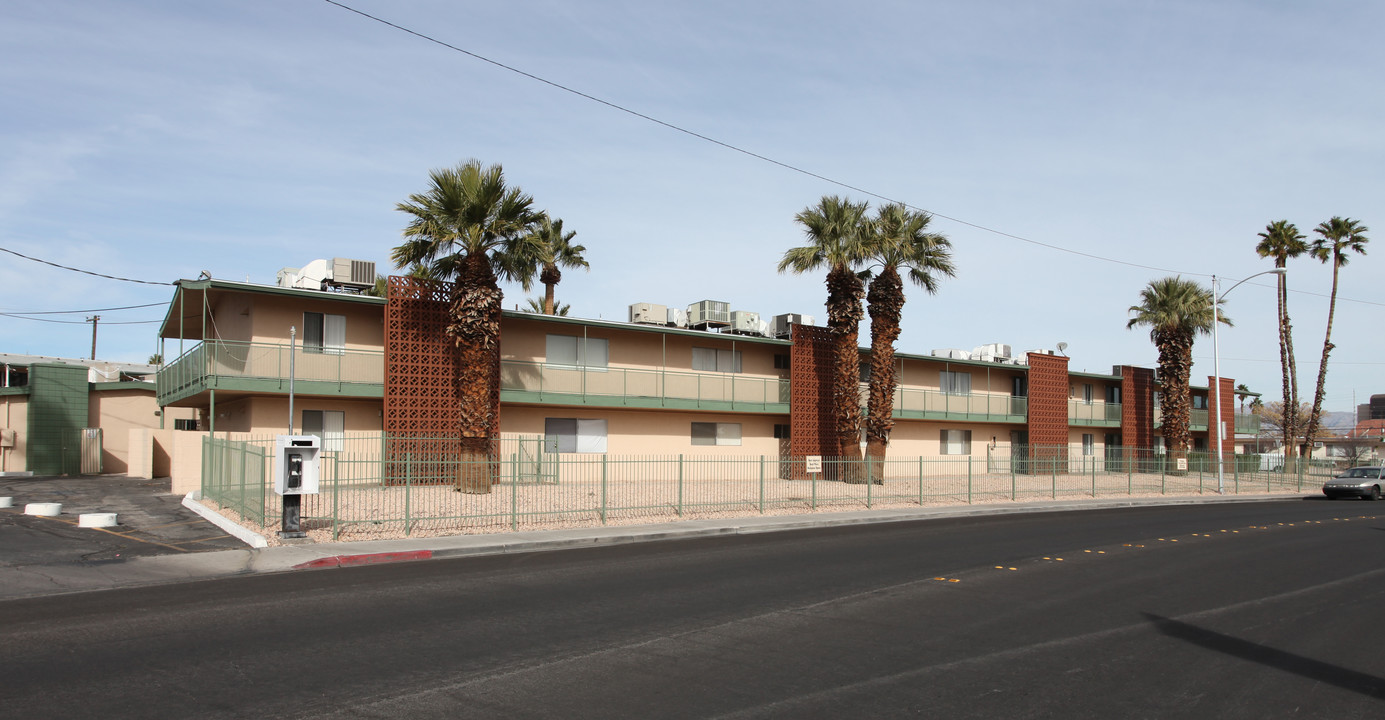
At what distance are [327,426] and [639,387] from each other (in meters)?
9.83

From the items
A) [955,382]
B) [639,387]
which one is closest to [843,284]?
[639,387]

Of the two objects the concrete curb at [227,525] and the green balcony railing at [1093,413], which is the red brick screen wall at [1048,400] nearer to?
the green balcony railing at [1093,413]

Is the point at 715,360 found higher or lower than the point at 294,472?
higher

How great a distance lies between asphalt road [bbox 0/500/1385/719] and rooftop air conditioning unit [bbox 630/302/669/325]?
18.3 metres

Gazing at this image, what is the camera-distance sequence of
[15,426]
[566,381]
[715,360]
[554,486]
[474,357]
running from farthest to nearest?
[15,426]
[715,360]
[566,381]
[554,486]
[474,357]

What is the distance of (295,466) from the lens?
632 inches

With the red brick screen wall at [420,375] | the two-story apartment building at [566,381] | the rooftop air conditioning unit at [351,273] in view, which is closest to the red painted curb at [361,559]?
the two-story apartment building at [566,381]

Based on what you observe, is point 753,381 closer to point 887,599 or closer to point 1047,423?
point 1047,423

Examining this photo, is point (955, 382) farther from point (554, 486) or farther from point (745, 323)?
point (554, 486)

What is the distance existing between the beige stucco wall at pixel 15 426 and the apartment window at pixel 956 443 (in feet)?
131

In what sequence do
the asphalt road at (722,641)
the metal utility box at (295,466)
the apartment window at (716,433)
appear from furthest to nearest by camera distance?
the apartment window at (716,433) < the metal utility box at (295,466) < the asphalt road at (722,641)

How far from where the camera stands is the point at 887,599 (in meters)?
11.1

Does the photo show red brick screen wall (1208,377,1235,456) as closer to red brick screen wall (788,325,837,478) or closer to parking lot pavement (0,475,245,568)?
red brick screen wall (788,325,837,478)

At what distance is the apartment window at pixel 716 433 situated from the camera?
110 feet
